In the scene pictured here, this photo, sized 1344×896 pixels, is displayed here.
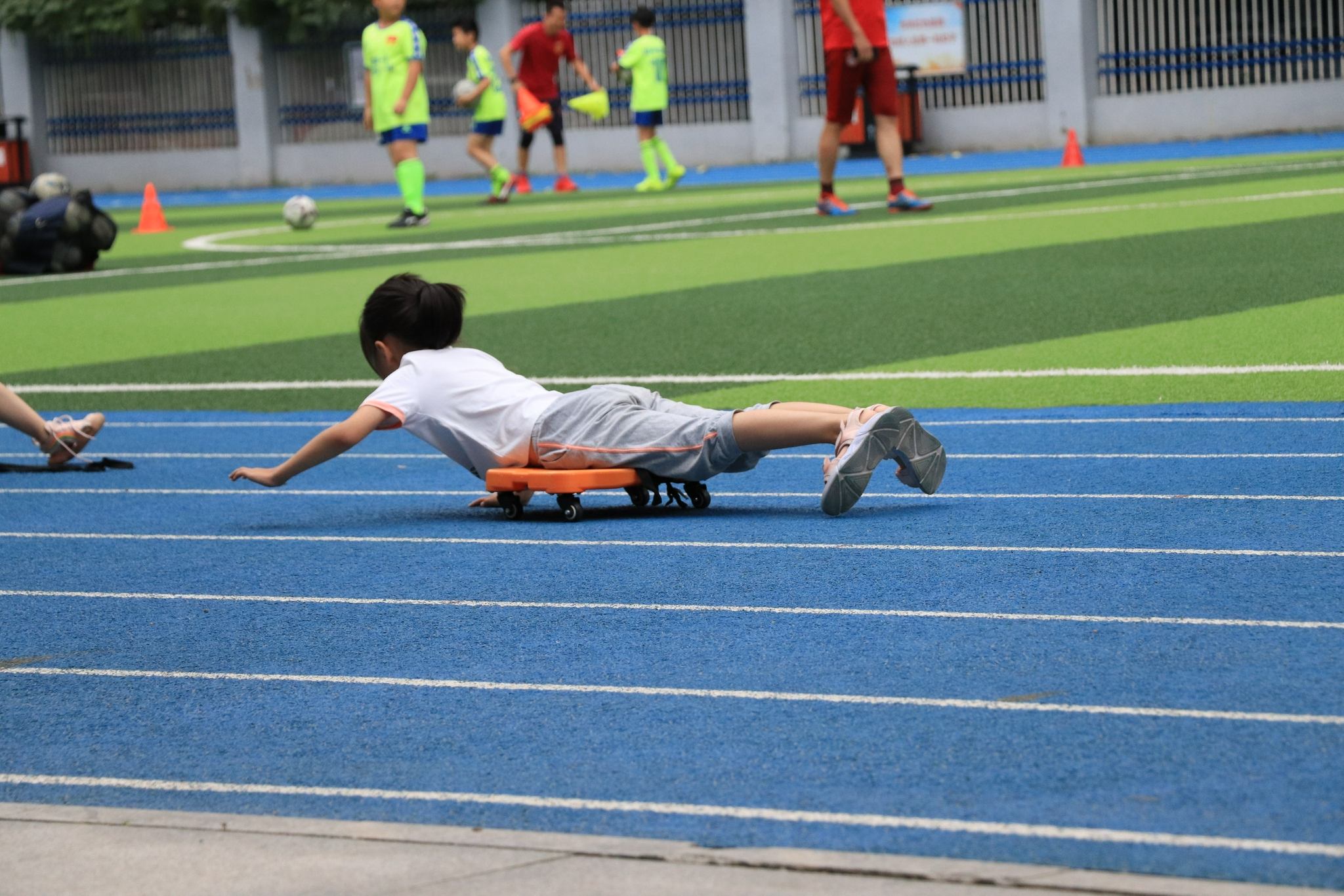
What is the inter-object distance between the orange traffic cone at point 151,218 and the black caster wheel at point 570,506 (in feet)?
58.9

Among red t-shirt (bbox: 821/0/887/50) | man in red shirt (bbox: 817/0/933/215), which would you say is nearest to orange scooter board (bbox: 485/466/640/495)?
man in red shirt (bbox: 817/0/933/215)

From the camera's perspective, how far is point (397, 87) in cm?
1809

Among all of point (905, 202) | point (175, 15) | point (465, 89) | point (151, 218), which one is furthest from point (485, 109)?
point (175, 15)

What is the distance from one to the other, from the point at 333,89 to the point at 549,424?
103 ft

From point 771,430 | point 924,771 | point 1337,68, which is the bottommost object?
point 924,771

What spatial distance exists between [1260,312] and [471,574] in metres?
5.15

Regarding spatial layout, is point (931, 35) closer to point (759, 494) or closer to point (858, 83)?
point (858, 83)

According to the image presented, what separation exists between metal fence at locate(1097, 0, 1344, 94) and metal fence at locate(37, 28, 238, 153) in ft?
54.3

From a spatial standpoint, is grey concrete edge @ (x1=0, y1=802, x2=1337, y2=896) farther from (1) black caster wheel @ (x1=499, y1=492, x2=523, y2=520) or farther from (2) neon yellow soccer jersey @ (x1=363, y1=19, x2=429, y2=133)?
(2) neon yellow soccer jersey @ (x1=363, y1=19, x2=429, y2=133)

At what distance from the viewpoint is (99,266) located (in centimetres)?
1664

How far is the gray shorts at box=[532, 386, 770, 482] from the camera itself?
5.33 metres

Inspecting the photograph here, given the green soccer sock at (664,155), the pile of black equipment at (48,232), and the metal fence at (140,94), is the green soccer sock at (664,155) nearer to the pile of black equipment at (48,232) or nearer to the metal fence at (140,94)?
the pile of black equipment at (48,232)

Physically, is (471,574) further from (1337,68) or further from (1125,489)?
(1337,68)

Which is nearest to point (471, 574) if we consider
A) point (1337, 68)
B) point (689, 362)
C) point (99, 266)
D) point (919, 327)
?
point (689, 362)
